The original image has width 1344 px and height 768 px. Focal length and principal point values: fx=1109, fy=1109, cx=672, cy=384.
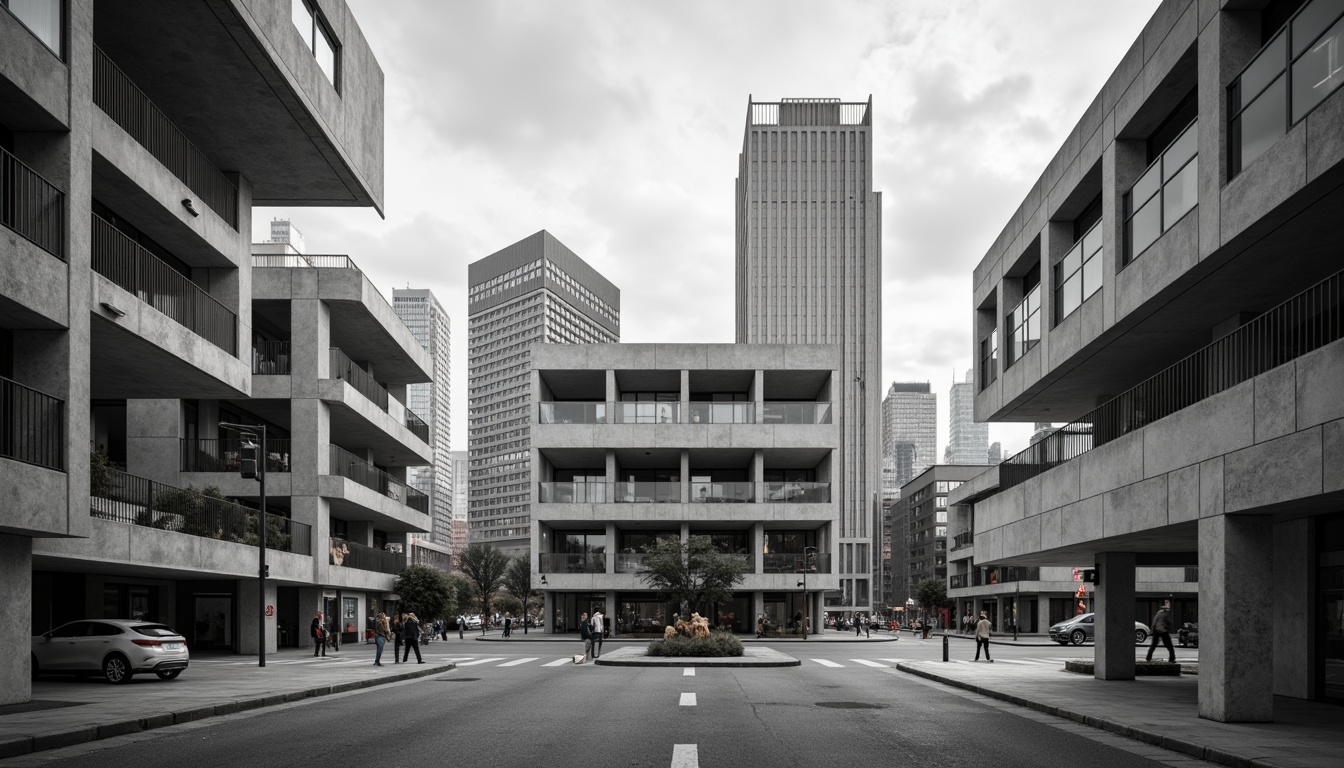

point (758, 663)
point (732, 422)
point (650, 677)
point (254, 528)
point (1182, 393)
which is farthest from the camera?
point (732, 422)

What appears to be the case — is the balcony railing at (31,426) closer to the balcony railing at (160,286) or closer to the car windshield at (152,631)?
the balcony railing at (160,286)

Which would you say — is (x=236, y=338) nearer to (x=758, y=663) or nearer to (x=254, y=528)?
(x=254, y=528)

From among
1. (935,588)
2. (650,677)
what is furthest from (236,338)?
(935,588)

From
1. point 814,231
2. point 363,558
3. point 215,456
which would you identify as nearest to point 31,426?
point 215,456

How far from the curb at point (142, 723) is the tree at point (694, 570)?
99.1 feet

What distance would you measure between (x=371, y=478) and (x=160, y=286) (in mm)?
24908

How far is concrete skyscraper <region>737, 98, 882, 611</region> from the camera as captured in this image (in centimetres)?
13100

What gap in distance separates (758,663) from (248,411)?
23.7 metres

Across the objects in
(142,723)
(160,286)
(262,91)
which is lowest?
(142,723)

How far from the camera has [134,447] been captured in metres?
37.4

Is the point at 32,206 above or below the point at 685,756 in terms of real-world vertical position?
above

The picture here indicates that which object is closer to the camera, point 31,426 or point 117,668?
point 31,426

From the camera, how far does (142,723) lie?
15.6m

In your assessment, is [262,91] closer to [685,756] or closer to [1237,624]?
[685,756]
